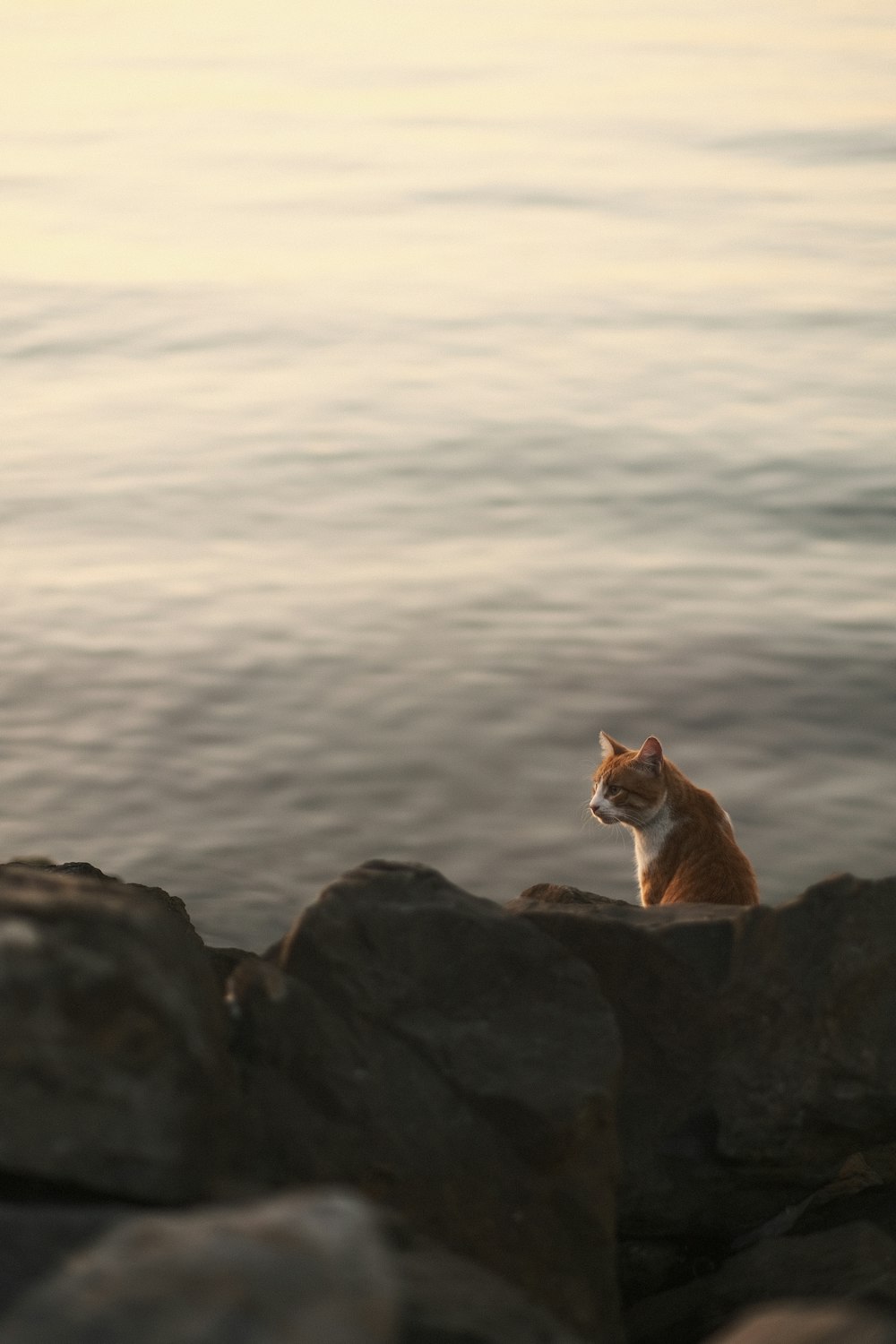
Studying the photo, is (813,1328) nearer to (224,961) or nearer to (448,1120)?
(448,1120)

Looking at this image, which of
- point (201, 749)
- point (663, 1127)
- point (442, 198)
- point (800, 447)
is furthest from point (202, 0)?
point (663, 1127)

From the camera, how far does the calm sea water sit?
11.1 m

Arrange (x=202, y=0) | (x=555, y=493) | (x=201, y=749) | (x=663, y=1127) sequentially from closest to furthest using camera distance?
(x=663, y=1127) < (x=201, y=749) < (x=555, y=493) < (x=202, y=0)

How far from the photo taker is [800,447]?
A: 16.9 metres

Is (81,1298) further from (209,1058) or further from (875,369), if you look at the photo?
(875,369)

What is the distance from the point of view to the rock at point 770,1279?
554 cm

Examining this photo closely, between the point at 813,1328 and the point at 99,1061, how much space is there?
174 cm

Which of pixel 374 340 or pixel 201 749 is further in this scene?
pixel 374 340

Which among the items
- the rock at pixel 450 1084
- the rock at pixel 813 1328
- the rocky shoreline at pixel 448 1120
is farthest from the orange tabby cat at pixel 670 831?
the rock at pixel 813 1328

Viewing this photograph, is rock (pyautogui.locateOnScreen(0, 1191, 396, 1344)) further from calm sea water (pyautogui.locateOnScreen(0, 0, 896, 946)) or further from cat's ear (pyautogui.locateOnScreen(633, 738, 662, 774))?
calm sea water (pyautogui.locateOnScreen(0, 0, 896, 946))

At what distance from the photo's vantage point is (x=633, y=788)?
28.1ft

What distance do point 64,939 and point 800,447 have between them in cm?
1346

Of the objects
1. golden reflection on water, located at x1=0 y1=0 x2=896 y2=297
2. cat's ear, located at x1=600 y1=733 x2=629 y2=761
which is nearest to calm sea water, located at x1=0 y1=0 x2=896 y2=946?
golden reflection on water, located at x1=0 y1=0 x2=896 y2=297

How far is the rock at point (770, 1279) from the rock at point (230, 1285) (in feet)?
7.71
